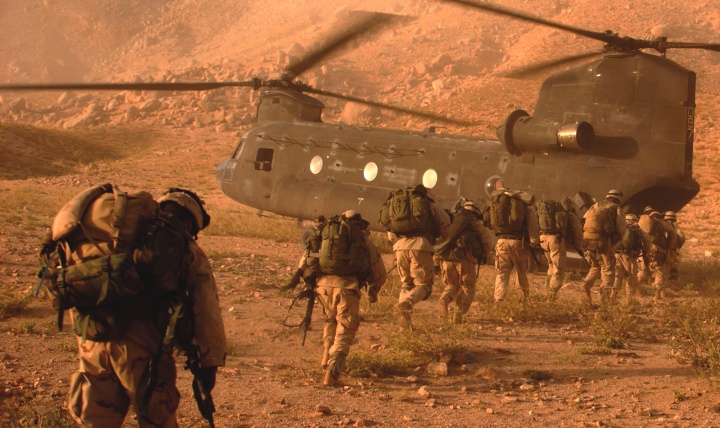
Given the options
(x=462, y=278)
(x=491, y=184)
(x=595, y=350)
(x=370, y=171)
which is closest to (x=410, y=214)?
(x=462, y=278)

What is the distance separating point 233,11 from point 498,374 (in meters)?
78.6

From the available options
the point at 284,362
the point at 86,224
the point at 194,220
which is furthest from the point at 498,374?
the point at 86,224

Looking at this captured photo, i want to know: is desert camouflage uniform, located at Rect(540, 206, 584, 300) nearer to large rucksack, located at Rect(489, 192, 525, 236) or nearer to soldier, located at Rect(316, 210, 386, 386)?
large rucksack, located at Rect(489, 192, 525, 236)

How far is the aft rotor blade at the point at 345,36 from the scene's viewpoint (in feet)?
39.9

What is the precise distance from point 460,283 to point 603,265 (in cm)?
260

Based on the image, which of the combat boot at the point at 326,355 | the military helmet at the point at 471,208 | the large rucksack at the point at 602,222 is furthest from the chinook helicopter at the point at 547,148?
the combat boot at the point at 326,355

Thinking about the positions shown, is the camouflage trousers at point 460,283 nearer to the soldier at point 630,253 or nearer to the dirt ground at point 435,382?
the dirt ground at point 435,382

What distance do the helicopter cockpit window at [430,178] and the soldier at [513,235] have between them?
14.1 feet

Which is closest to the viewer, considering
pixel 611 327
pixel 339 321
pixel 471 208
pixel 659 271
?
pixel 339 321

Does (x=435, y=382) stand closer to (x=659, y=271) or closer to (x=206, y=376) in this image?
(x=206, y=376)

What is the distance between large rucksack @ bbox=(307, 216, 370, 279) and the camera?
7.33 metres

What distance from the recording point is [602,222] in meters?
11.4

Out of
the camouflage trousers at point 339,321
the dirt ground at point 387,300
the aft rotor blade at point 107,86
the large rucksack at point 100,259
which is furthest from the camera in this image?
the aft rotor blade at point 107,86

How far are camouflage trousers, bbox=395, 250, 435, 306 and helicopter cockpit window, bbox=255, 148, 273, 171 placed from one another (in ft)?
27.3
